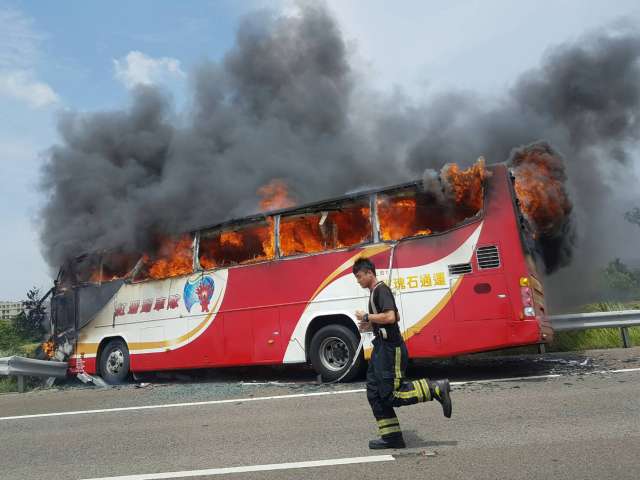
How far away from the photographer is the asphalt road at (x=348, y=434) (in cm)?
395

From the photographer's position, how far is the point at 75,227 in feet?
40.6

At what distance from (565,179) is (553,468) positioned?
6.46m

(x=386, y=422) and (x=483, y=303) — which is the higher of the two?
(x=483, y=303)

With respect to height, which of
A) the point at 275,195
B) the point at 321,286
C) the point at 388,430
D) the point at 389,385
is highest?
the point at 275,195

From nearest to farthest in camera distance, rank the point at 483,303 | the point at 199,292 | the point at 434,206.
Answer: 1. the point at 483,303
2. the point at 434,206
3. the point at 199,292

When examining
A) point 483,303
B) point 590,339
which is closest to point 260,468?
point 483,303

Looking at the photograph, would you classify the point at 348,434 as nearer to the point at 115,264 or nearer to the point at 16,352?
the point at 115,264

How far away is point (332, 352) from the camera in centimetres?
837

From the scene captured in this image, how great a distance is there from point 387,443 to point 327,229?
4.56m

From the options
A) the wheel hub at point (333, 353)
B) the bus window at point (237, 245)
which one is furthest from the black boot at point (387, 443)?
the bus window at point (237, 245)

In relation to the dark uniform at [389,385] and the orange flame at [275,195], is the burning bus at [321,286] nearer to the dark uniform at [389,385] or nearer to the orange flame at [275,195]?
the orange flame at [275,195]

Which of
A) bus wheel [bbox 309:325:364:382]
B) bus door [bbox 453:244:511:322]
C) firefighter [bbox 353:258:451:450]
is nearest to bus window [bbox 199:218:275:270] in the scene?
bus wheel [bbox 309:325:364:382]

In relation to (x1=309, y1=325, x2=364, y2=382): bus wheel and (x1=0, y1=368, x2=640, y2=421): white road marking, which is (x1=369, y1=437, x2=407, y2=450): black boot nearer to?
(x1=0, y1=368, x2=640, y2=421): white road marking

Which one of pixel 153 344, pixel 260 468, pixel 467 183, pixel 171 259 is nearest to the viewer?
pixel 260 468
